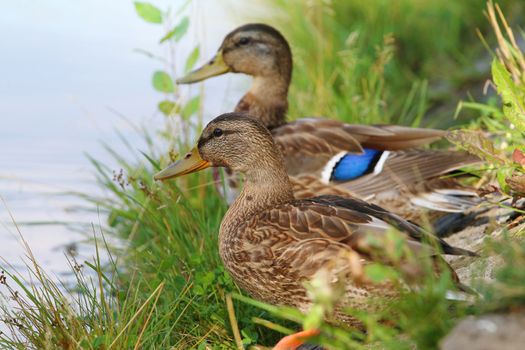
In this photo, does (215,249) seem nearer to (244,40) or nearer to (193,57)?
(193,57)

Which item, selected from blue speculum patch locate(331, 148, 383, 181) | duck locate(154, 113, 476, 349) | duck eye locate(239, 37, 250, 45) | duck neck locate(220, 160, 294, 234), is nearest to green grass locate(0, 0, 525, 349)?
duck locate(154, 113, 476, 349)

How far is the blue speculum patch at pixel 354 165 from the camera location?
554 centimetres

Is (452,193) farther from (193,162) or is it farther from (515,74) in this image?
(193,162)

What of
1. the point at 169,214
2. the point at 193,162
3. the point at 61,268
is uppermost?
the point at 193,162

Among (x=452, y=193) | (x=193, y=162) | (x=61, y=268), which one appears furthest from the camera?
(x=61, y=268)

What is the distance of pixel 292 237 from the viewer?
12.4 ft

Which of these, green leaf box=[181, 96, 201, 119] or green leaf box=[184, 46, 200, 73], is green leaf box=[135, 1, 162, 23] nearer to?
green leaf box=[184, 46, 200, 73]

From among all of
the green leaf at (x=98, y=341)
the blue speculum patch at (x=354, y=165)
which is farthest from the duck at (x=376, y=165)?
the green leaf at (x=98, y=341)

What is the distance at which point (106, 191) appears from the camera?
21.5 feet

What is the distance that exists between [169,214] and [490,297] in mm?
2799

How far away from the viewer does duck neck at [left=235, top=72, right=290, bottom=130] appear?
21.4ft

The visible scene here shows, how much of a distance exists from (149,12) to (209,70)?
1.20m

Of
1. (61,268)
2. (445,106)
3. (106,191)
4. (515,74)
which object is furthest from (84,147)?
(515,74)

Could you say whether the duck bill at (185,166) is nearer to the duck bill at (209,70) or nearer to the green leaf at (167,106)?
the green leaf at (167,106)
